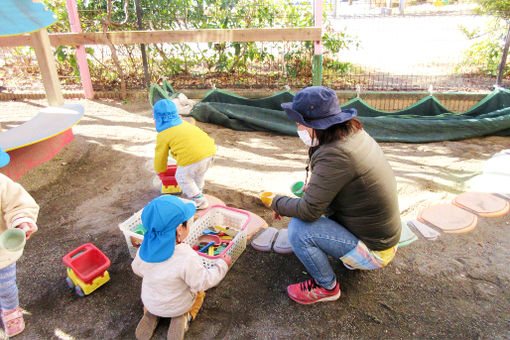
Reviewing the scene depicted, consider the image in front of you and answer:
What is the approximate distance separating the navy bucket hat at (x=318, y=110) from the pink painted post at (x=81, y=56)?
18.3ft

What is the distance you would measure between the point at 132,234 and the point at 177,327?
0.77 m

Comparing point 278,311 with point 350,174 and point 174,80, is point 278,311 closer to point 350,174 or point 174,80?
point 350,174

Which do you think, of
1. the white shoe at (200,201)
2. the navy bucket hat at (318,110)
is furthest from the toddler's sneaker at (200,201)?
the navy bucket hat at (318,110)

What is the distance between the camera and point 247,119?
534 centimetres

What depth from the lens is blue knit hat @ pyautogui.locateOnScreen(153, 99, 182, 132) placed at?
3059 millimetres

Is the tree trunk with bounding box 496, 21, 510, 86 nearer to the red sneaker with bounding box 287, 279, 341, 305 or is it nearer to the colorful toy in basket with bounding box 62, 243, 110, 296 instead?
the red sneaker with bounding box 287, 279, 341, 305

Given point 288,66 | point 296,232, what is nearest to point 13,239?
point 296,232

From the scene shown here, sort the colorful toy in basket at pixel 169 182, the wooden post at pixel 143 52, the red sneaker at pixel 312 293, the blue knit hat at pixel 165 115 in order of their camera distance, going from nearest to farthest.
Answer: the red sneaker at pixel 312 293 < the blue knit hat at pixel 165 115 < the colorful toy in basket at pixel 169 182 < the wooden post at pixel 143 52

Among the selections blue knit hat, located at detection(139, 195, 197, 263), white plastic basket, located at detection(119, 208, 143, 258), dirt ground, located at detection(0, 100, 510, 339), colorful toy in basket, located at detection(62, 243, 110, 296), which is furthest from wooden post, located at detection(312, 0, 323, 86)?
blue knit hat, located at detection(139, 195, 197, 263)

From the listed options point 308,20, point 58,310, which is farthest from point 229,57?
point 58,310

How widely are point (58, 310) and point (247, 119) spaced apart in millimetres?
3554

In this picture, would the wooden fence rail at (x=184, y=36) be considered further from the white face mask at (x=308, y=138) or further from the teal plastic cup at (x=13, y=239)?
the teal plastic cup at (x=13, y=239)

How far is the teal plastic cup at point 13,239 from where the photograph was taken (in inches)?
68.9

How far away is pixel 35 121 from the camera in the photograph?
430 cm
